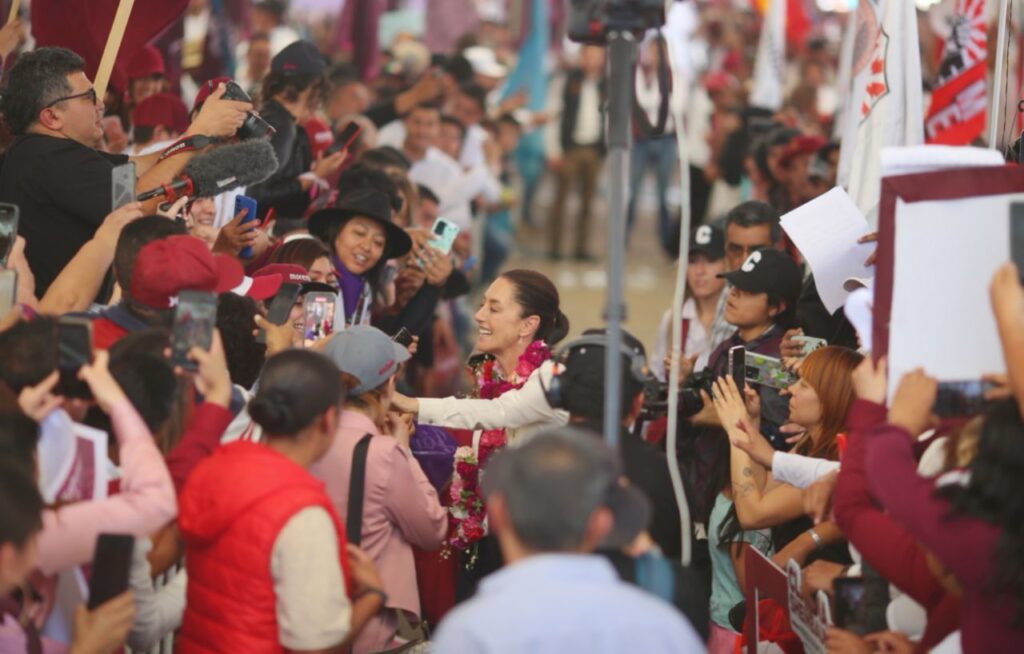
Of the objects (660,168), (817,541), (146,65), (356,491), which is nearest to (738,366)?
(817,541)

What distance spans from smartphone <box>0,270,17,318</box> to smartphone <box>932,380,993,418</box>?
2539mm

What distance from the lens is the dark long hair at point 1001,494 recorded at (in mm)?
3094

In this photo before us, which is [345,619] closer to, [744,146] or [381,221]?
[381,221]

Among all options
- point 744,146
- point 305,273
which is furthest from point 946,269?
point 744,146

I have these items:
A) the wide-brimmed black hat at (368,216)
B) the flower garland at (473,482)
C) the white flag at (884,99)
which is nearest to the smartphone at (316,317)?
the flower garland at (473,482)

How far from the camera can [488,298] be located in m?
5.11

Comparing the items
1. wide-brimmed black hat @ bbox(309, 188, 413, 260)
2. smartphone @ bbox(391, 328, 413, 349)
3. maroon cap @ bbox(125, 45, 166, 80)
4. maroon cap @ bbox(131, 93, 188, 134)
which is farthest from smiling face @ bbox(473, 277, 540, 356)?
maroon cap @ bbox(125, 45, 166, 80)

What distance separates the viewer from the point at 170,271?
395 centimetres

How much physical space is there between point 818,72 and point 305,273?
11889 mm

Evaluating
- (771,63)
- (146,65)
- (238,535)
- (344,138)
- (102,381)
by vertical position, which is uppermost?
(771,63)

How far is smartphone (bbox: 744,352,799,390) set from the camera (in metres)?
4.95

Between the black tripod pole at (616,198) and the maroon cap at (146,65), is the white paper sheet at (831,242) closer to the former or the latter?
the black tripod pole at (616,198)

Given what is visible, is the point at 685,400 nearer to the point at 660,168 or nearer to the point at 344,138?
the point at 344,138

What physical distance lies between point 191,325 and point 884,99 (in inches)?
154
